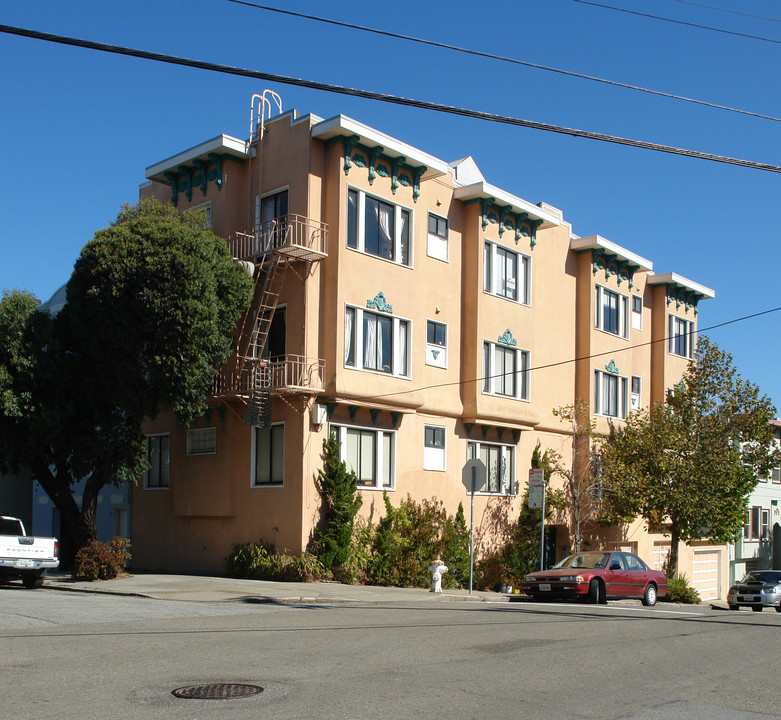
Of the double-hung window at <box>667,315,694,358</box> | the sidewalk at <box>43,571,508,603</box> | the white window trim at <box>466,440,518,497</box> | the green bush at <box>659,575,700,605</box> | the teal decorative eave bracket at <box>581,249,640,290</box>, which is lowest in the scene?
the green bush at <box>659,575,700,605</box>

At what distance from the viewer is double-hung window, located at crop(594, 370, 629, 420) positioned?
3503 centimetres

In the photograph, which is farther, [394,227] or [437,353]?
[437,353]

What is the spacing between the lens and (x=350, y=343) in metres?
24.7

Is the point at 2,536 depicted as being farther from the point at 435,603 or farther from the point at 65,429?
the point at 435,603

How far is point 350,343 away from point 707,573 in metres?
25.9

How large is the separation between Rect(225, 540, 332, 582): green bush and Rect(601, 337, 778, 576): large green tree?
506 inches

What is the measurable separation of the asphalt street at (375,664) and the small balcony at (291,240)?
1050 cm

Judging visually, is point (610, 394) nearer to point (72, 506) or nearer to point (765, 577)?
point (765, 577)

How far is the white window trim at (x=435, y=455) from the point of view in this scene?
89.5ft

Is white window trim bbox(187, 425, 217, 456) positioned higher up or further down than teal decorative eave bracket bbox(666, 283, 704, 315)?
further down

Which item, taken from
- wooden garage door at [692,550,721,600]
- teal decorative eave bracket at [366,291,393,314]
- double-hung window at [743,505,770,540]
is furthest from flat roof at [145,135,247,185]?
double-hung window at [743,505,770,540]

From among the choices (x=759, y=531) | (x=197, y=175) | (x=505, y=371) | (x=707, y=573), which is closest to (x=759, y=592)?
(x=505, y=371)

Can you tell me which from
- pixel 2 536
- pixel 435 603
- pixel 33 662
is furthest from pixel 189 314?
pixel 33 662

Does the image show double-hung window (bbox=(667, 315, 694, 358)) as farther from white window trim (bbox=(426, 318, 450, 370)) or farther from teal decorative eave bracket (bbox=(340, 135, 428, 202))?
teal decorative eave bracket (bbox=(340, 135, 428, 202))
